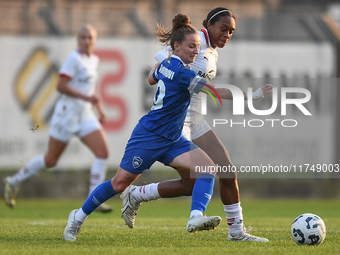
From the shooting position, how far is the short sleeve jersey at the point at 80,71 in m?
9.29

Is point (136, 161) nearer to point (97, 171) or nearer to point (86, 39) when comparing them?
point (97, 171)

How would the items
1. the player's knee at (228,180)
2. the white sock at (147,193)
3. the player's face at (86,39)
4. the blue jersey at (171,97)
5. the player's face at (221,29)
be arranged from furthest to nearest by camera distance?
the player's face at (86,39) < the white sock at (147,193) < the player's face at (221,29) < the player's knee at (228,180) < the blue jersey at (171,97)

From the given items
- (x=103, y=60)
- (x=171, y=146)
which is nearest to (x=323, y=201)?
(x=103, y=60)

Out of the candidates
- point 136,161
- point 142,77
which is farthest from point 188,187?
point 142,77

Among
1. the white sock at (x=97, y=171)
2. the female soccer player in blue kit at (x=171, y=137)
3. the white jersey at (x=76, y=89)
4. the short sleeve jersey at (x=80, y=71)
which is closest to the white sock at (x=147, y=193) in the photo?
the female soccer player in blue kit at (x=171, y=137)

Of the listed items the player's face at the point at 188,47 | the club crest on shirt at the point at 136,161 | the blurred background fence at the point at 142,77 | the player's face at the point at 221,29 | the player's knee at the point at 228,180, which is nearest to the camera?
the player's face at the point at 188,47

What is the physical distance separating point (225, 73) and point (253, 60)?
2.52 feet

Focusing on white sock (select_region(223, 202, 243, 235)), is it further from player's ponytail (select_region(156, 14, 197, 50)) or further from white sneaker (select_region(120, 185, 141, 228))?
player's ponytail (select_region(156, 14, 197, 50))

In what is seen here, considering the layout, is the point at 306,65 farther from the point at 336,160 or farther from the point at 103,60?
the point at 103,60

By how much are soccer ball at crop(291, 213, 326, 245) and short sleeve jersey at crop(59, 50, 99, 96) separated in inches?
196

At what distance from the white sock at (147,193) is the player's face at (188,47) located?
1559mm

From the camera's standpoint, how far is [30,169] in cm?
934

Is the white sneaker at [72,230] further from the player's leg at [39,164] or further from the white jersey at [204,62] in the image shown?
the player's leg at [39,164]

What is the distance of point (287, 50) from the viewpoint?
13953 millimetres
